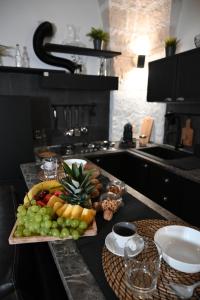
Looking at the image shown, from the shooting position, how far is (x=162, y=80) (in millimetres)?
2570

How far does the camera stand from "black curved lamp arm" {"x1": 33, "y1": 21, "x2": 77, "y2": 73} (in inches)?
98.2

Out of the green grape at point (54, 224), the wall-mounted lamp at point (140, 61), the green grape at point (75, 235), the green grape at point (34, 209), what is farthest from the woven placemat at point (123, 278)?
the wall-mounted lamp at point (140, 61)

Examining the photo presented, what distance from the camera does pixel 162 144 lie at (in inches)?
121

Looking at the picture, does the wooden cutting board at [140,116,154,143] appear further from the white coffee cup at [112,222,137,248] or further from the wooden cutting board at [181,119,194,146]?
the white coffee cup at [112,222,137,248]

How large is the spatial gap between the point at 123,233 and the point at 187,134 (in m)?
2.16

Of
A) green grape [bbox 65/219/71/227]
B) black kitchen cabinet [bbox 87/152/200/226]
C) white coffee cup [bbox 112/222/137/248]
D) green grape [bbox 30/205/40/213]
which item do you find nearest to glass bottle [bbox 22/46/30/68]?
black kitchen cabinet [bbox 87/152/200/226]

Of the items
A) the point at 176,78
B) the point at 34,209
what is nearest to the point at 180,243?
the point at 34,209

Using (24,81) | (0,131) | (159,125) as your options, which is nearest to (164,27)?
(159,125)

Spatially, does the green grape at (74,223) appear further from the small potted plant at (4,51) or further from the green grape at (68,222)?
the small potted plant at (4,51)

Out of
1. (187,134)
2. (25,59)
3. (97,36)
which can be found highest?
(97,36)

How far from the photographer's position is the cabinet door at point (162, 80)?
7.94ft

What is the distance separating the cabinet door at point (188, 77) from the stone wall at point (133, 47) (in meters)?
0.77

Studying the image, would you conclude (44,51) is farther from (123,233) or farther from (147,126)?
(123,233)

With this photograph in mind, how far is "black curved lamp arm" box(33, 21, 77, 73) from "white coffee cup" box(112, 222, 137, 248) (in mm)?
2292
